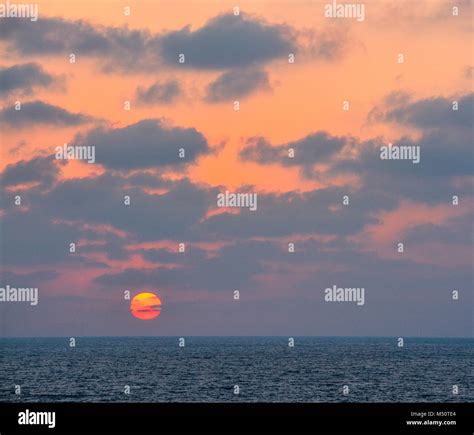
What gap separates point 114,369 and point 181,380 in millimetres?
30135

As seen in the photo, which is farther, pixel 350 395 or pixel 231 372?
pixel 231 372

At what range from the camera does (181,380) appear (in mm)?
130250

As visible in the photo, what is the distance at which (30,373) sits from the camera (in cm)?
14912
